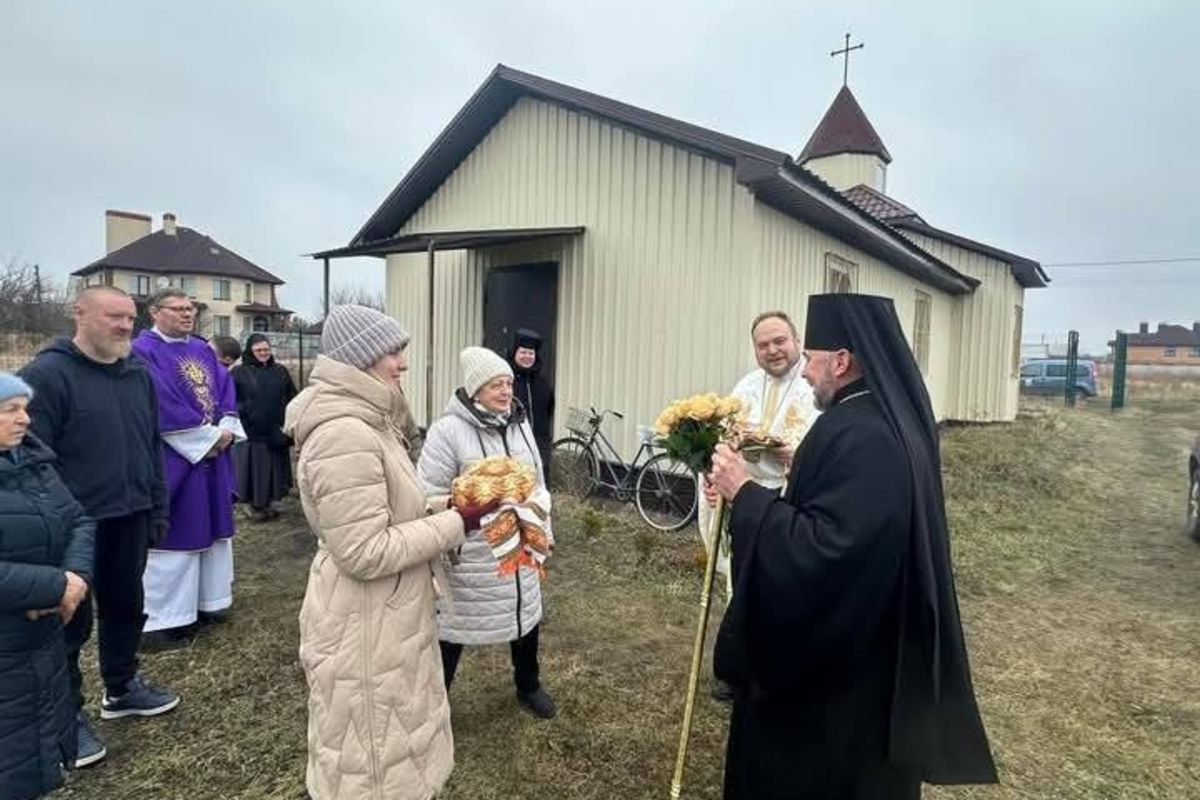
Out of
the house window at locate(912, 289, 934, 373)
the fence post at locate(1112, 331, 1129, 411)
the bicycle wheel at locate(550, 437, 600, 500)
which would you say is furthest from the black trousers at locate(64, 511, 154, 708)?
the fence post at locate(1112, 331, 1129, 411)

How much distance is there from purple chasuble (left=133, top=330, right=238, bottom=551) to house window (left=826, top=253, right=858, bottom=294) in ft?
23.9

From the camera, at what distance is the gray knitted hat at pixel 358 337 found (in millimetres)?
2082

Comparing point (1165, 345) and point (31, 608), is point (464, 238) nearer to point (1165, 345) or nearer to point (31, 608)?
point (31, 608)

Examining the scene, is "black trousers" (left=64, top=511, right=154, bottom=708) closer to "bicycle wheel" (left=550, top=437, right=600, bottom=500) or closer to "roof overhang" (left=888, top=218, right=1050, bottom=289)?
"bicycle wheel" (left=550, top=437, right=600, bottom=500)

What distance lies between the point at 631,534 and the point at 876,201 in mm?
14058

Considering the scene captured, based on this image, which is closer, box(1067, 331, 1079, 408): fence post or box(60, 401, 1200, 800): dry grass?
box(60, 401, 1200, 800): dry grass

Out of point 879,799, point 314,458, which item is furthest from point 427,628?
point 879,799

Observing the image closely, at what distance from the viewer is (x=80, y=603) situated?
2350 mm

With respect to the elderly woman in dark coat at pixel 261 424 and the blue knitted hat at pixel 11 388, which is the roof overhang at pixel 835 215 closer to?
the elderly woman in dark coat at pixel 261 424

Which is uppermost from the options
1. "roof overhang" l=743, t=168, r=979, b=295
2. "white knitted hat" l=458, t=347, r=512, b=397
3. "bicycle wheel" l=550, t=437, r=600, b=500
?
"roof overhang" l=743, t=168, r=979, b=295

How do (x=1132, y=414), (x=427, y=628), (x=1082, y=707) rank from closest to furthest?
(x=427, y=628)
(x=1082, y=707)
(x=1132, y=414)

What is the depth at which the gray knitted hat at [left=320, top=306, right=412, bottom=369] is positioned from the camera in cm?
208

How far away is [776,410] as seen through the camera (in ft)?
11.3

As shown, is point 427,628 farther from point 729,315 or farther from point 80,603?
point 729,315
